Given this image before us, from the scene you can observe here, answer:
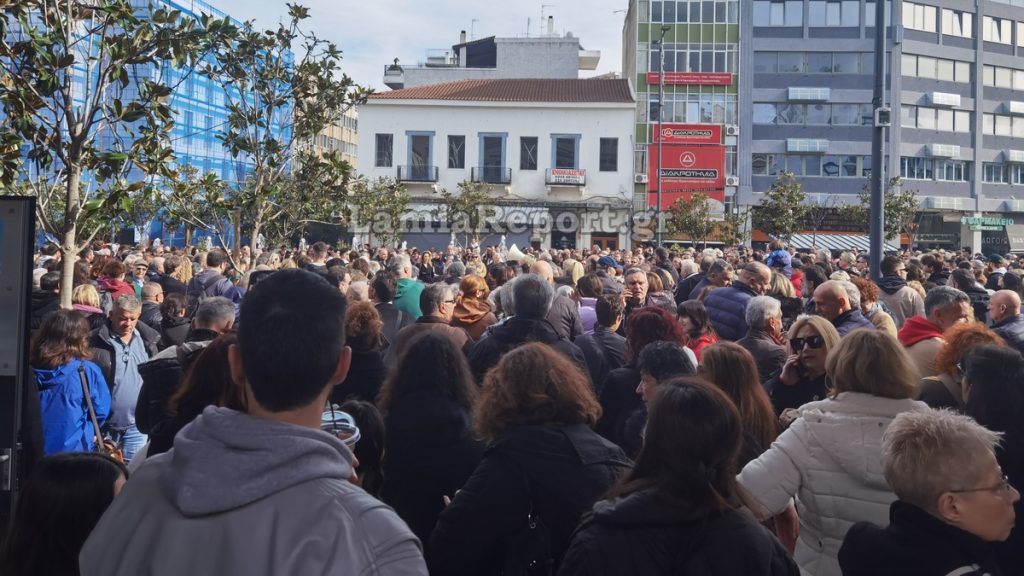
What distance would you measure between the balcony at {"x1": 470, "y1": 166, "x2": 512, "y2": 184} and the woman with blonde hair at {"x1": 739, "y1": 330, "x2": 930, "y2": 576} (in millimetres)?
44579

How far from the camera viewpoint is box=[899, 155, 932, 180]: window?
57.1 metres

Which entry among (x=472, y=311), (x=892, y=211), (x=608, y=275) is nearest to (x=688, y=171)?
(x=892, y=211)

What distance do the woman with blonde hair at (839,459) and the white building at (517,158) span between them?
43056 mm

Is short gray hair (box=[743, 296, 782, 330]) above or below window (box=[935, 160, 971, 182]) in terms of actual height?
below

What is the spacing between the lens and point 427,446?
422 centimetres

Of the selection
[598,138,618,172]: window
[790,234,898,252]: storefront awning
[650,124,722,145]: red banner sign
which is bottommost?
[790,234,898,252]: storefront awning

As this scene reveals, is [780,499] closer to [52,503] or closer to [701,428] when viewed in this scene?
[701,428]

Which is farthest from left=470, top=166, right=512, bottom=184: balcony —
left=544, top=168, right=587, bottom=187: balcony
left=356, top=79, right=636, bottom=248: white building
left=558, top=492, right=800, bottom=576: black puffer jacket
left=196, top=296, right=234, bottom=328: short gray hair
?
left=558, top=492, right=800, bottom=576: black puffer jacket

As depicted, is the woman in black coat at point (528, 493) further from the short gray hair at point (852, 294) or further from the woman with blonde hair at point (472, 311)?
the woman with blonde hair at point (472, 311)

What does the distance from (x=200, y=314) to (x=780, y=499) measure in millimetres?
3459

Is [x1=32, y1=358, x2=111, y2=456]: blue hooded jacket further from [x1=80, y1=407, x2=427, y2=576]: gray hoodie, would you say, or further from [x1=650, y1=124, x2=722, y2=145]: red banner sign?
[x1=650, y1=124, x2=722, y2=145]: red banner sign

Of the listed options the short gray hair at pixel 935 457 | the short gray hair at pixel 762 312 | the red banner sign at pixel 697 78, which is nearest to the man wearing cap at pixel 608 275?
the short gray hair at pixel 762 312

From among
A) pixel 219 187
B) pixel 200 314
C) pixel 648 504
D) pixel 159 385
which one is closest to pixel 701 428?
pixel 648 504

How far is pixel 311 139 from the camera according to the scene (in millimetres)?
15188
